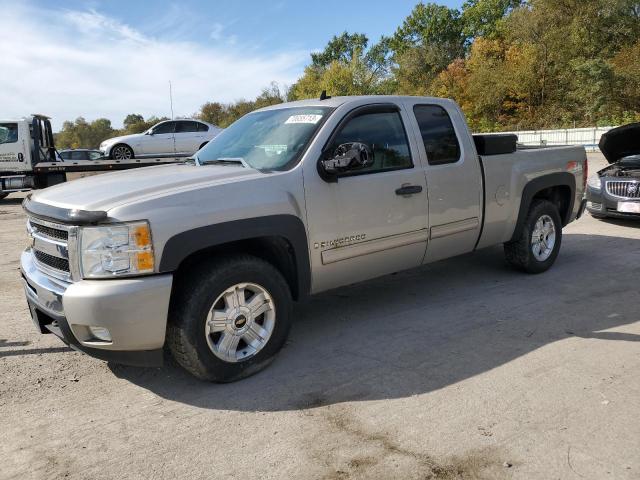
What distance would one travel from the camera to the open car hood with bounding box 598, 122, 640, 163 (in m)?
8.87

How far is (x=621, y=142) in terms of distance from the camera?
9273 millimetres

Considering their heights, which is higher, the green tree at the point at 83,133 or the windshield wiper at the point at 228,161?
the green tree at the point at 83,133

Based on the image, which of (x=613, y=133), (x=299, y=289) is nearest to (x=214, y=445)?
A: (x=299, y=289)

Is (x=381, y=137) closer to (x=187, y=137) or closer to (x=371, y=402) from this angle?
(x=371, y=402)

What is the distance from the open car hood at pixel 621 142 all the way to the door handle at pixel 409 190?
5.83m

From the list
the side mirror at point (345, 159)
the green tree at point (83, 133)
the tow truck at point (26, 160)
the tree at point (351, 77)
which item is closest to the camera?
the side mirror at point (345, 159)

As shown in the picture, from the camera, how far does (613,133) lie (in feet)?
29.7

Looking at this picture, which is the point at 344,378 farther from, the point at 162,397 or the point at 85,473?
the point at 85,473

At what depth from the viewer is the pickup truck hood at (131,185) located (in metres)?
3.38

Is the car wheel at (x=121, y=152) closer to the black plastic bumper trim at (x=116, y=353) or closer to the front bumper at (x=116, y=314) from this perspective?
the front bumper at (x=116, y=314)

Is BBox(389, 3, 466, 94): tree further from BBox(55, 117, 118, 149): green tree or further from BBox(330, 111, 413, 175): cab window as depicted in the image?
BBox(330, 111, 413, 175): cab window

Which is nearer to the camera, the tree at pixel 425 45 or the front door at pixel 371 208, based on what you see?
the front door at pixel 371 208

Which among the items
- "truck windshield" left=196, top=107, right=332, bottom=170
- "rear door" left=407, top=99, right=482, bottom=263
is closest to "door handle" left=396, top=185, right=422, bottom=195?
"rear door" left=407, top=99, right=482, bottom=263

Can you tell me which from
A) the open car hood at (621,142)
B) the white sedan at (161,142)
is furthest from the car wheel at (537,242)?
the white sedan at (161,142)
